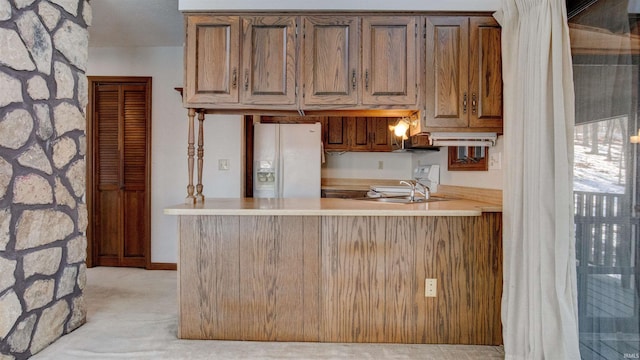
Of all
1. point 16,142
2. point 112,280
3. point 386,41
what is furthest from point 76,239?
point 386,41

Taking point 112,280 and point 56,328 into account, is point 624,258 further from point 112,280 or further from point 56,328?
point 112,280

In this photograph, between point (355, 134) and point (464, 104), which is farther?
point (355, 134)

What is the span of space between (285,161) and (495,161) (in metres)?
2.17

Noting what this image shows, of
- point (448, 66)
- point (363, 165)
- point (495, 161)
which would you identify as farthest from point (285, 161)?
point (495, 161)

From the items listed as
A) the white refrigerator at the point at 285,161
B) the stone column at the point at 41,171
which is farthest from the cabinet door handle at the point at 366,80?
the stone column at the point at 41,171

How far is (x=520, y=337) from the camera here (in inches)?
77.6

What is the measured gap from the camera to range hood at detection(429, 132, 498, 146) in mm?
2574

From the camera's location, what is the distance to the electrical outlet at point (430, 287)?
2264 mm

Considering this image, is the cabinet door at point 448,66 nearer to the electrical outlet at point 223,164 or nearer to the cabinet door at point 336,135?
the cabinet door at point 336,135

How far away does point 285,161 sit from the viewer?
3.99m

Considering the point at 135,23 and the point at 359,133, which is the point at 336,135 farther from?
the point at 135,23

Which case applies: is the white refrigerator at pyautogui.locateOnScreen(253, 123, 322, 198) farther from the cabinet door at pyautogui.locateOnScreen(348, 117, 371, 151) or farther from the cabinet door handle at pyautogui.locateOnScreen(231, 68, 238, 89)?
the cabinet door handle at pyautogui.locateOnScreen(231, 68, 238, 89)

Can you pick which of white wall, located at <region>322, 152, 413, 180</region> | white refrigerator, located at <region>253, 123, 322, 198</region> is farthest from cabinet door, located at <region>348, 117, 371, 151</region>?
white refrigerator, located at <region>253, 123, 322, 198</region>

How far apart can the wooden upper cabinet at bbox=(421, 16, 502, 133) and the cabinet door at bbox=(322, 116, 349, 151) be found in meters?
2.15
